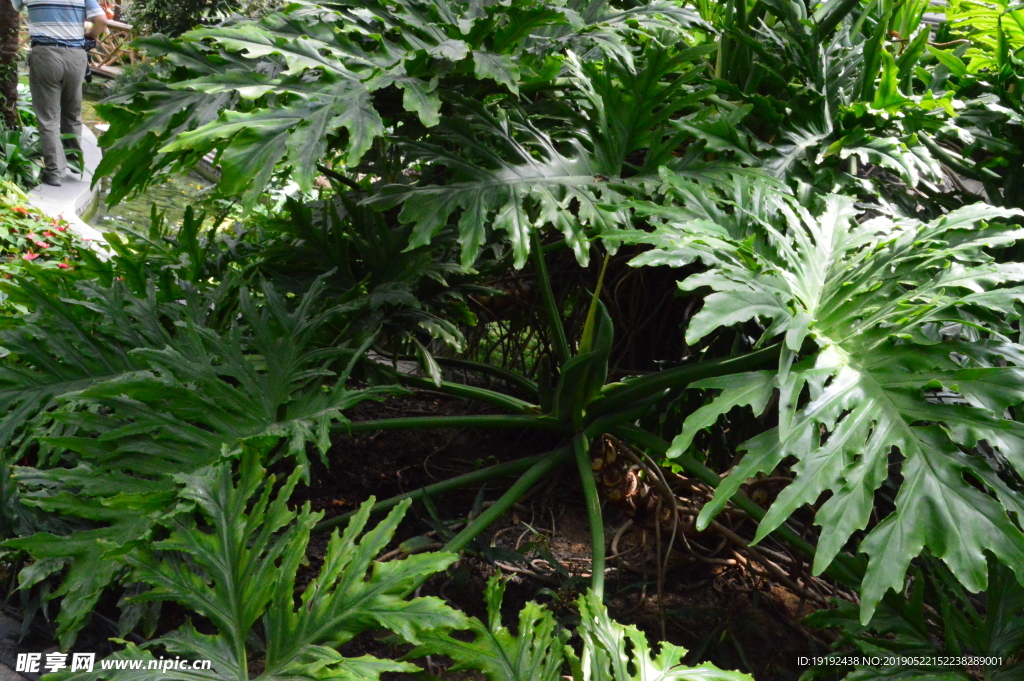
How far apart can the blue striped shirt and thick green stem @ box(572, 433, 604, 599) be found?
4631mm

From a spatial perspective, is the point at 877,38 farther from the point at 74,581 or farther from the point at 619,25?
the point at 74,581

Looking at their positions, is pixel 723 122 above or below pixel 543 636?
above

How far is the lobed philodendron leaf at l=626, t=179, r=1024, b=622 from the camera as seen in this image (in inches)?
46.3

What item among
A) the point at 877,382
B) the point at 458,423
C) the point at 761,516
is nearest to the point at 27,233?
the point at 458,423

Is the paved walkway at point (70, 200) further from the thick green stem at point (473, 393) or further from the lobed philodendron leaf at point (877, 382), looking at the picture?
the lobed philodendron leaf at point (877, 382)

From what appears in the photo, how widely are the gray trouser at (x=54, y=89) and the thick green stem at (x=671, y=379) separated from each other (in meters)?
4.60

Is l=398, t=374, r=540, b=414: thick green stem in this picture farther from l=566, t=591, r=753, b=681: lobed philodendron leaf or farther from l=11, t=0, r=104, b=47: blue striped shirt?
l=11, t=0, r=104, b=47: blue striped shirt

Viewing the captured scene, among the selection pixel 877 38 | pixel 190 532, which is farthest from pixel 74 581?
pixel 877 38

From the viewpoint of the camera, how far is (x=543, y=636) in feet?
4.63

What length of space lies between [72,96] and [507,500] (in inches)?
196

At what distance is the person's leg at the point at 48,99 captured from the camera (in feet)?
16.4

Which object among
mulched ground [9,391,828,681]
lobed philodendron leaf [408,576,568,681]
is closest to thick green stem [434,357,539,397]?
mulched ground [9,391,828,681]

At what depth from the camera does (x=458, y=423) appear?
2.00m

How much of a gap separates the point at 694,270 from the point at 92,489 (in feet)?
5.71
